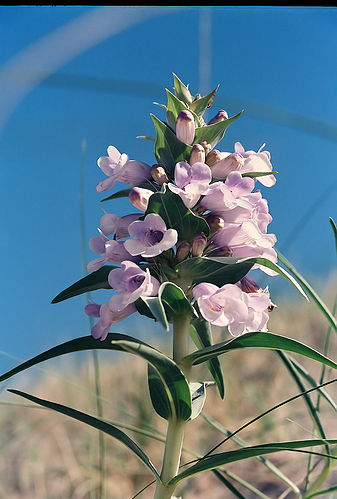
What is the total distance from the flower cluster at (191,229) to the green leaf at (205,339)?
48 millimetres

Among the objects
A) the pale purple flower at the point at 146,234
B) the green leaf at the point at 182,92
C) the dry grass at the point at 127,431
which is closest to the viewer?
the pale purple flower at the point at 146,234

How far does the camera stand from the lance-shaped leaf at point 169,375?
0.48 m

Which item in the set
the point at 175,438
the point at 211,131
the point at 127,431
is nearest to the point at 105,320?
the point at 175,438

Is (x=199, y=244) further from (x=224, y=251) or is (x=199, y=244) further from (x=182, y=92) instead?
(x=182, y=92)

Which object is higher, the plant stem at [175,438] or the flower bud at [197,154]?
the flower bud at [197,154]

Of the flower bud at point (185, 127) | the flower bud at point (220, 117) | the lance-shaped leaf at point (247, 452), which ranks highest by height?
the flower bud at point (220, 117)

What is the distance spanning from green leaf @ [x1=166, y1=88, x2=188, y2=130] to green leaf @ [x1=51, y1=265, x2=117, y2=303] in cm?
19

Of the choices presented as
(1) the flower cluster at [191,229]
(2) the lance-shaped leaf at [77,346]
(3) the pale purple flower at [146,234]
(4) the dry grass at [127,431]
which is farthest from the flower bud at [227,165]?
(4) the dry grass at [127,431]

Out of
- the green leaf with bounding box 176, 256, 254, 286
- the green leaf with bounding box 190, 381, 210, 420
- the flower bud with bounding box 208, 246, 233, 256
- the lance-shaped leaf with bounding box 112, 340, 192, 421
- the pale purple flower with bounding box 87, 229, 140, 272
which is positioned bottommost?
the green leaf with bounding box 190, 381, 210, 420

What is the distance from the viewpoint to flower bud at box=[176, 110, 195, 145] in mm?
550

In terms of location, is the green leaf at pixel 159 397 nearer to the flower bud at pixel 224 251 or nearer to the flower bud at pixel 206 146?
the flower bud at pixel 224 251

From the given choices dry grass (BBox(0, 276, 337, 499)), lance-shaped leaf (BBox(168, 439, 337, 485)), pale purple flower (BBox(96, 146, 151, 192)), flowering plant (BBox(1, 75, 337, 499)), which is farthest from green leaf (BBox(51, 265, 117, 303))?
dry grass (BBox(0, 276, 337, 499))

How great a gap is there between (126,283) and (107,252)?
56mm

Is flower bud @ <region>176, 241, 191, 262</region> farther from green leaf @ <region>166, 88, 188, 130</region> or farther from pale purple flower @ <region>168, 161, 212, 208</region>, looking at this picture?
green leaf @ <region>166, 88, 188, 130</region>
